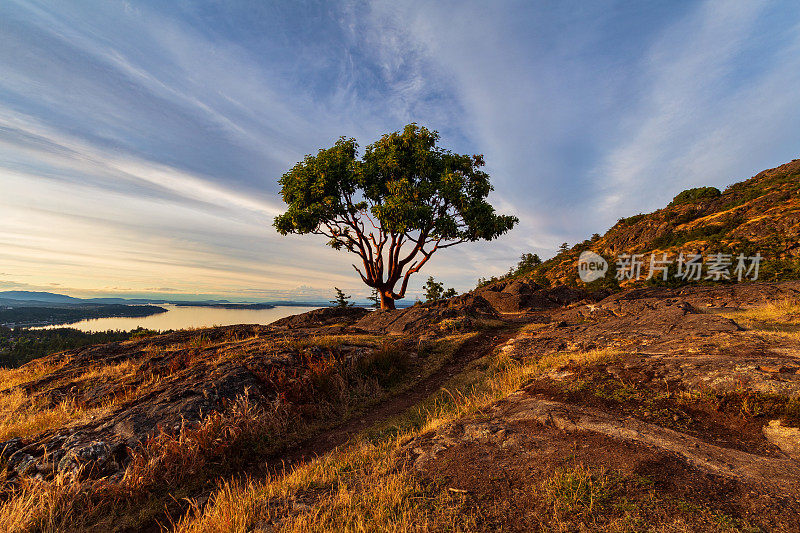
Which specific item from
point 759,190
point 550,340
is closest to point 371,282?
point 550,340

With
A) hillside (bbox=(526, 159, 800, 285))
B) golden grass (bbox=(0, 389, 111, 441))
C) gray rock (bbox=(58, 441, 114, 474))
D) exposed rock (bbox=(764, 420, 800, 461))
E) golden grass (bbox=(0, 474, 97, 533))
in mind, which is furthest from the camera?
hillside (bbox=(526, 159, 800, 285))

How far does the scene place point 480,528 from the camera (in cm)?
284

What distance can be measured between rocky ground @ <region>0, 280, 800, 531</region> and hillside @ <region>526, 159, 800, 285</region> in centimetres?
2768

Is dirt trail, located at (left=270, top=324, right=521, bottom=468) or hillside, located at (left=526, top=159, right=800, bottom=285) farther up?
hillside, located at (left=526, top=159, right=800, bottom=285)

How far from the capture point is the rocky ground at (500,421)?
3.01m

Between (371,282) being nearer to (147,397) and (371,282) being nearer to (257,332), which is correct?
(257,332)

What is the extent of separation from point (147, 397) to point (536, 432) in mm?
8770

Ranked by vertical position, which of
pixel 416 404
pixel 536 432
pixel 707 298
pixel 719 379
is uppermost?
pixel 707 298

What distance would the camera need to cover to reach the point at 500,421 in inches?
203

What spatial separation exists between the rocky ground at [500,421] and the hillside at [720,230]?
27680 millimetres

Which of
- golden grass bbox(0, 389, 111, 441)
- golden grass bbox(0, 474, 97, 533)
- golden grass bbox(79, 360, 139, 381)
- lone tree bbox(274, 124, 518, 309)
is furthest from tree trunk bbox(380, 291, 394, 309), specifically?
golden grass bbox(0, 474, 97, 533)

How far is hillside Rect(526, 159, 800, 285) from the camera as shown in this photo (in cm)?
3012

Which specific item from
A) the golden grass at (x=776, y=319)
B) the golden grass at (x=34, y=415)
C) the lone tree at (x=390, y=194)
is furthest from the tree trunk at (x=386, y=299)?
the golden grass at (x=776, y=319)

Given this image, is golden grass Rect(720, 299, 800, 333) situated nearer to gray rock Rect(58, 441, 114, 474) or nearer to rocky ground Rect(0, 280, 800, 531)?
rocky ground Rect(0, 280, 800, 531)
